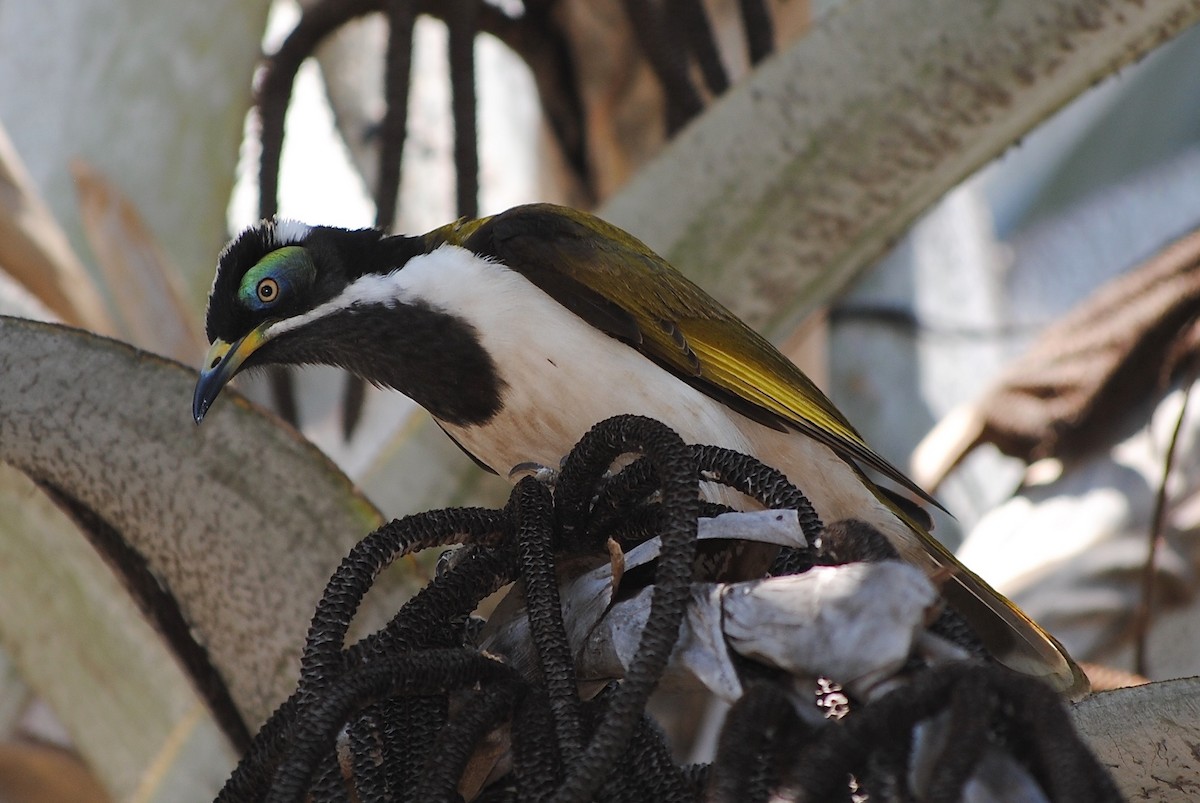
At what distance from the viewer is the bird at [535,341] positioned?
1739 millimetres

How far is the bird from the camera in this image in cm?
174

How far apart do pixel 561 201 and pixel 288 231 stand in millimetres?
1598

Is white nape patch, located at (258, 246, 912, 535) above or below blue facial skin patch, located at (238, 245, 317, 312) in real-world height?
below

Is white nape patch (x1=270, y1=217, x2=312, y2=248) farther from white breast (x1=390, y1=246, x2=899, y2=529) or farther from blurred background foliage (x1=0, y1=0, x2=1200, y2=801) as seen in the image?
blurred background foliage (x1=0, y1=0, x2=1200, y2=801)

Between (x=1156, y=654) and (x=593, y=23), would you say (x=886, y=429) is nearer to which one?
(x=1156, y=654)

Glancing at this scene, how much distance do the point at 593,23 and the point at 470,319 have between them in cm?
157

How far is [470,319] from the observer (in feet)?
5.82

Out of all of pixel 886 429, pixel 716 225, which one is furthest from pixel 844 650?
pixel 886 429

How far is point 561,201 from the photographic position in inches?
133

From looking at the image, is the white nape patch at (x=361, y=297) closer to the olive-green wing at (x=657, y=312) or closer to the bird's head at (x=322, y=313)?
the bird's head at (x=322, y=313)

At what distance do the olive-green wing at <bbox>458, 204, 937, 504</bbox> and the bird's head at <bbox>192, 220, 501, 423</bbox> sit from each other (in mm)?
139

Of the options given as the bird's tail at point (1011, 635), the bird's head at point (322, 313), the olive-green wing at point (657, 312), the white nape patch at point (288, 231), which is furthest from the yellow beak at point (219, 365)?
the bird's tail at point (1011, 635)

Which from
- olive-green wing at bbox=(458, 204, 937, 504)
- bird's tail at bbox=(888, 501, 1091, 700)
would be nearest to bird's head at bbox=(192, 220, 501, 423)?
olive-green wing at bbox=(458, 204, 937, 504)

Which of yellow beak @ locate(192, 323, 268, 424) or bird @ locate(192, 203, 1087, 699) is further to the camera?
bird @ locate(192, 203, 1087, 699)
